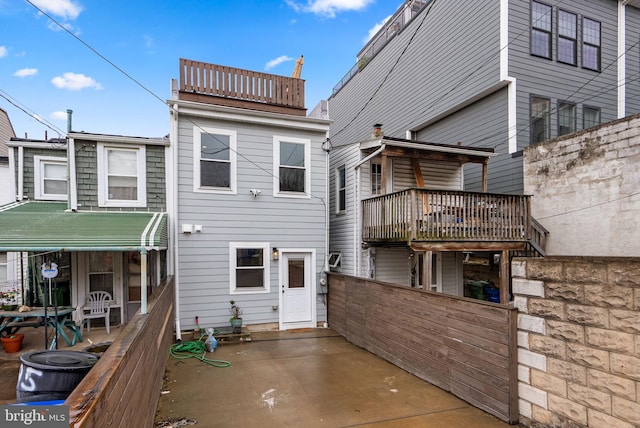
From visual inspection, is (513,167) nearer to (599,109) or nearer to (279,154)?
(599,109)

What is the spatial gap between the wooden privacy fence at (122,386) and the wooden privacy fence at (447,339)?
12.2 ft

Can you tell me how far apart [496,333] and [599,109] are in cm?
1015

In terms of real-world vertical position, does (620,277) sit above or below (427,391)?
above

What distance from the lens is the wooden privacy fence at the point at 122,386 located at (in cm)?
162

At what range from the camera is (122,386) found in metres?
2.23

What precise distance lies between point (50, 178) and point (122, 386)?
7.87m

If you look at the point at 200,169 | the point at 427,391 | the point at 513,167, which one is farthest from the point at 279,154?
the point at 513,167

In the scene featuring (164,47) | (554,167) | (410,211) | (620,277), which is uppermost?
(164,47)

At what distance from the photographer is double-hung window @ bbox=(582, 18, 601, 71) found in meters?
10.0

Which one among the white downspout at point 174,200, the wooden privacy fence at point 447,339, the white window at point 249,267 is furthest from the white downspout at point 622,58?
the white downspout at point 174,200

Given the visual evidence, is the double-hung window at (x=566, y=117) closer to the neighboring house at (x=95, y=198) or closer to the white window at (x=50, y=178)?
the neighboring house at (x=95, y=198)

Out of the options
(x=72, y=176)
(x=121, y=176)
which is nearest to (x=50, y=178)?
(x=72, y=176)

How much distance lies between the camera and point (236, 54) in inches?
417

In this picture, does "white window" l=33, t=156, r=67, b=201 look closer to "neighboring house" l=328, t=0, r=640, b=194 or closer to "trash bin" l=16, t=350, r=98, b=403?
"trash bin" l=16, t=350, r=98, b=403
